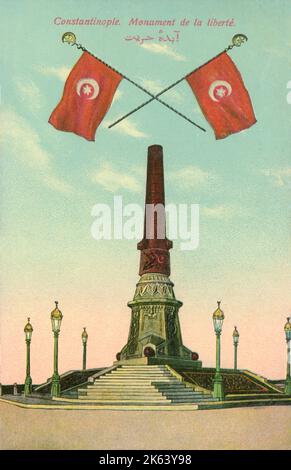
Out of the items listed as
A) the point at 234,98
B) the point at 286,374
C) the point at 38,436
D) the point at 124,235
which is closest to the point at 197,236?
the point at 124,235

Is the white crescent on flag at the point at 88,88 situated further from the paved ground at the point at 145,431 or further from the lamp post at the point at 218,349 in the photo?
the paved ground at the point at 145,431

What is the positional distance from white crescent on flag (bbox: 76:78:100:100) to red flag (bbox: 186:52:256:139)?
3312 mm

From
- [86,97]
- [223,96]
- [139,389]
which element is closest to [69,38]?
[86,97]

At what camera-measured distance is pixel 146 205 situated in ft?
91.3

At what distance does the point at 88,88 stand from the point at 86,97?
33 cm

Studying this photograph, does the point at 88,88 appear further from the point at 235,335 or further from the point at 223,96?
the point at 235,335

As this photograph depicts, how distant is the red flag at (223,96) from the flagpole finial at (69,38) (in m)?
4.74

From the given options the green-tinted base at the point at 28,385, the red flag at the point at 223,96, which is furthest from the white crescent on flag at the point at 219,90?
the green-tinted base at the point at 28,385

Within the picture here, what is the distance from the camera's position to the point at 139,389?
2234 centimetres

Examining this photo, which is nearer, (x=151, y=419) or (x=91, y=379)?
(x=151, y=419)

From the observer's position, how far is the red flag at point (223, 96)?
2264cm

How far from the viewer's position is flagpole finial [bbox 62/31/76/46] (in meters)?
20.3

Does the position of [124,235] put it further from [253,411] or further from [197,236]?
[253,411]
